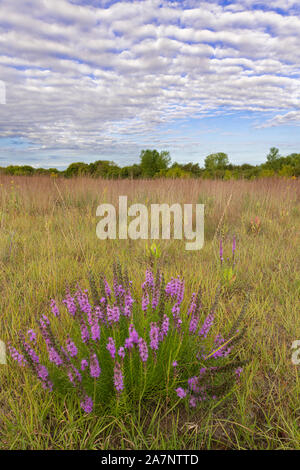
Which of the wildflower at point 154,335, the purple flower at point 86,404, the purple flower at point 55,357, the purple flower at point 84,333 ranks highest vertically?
the wildflower at point 154,335

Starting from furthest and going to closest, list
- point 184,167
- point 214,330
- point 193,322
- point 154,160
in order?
point 154,160 < point 184,167 < point 214,330 < point 193,322

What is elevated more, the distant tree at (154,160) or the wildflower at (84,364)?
the distant tree at (154,160)

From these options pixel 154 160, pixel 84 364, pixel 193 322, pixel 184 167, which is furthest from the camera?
pixel 154 160

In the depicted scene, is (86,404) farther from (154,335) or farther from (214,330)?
(214,330)

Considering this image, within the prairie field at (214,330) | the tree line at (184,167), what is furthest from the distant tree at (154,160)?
the prairie field at (214,330)

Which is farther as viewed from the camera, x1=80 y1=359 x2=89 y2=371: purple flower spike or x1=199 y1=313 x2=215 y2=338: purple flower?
x1=199 y1=313 x2=215 y2=338: purple flower

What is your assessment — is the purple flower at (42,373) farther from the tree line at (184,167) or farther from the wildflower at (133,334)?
the tree line at (184,167)

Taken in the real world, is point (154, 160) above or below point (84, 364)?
above

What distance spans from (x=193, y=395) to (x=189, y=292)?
1.09 meters

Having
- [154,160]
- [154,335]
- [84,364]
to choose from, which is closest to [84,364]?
[84,364]

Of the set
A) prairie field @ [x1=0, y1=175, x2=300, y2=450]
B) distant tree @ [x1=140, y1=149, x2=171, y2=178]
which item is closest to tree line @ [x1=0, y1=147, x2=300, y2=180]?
distant tree @ [x1=140, y1=149, x2=171, y2=178]

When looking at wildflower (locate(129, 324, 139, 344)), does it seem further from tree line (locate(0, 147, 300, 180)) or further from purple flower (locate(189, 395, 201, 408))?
tree line (locate(0, 147, 300, 180))

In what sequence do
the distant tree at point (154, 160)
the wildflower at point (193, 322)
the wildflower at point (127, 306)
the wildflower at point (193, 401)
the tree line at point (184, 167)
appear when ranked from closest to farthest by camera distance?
the wildflower at point (193, 401) → the wildflower at point (127, 306) → the wildflower at point (193, 322) → the tree line at point (184, 167) → the distant tree at point (154, 160)
